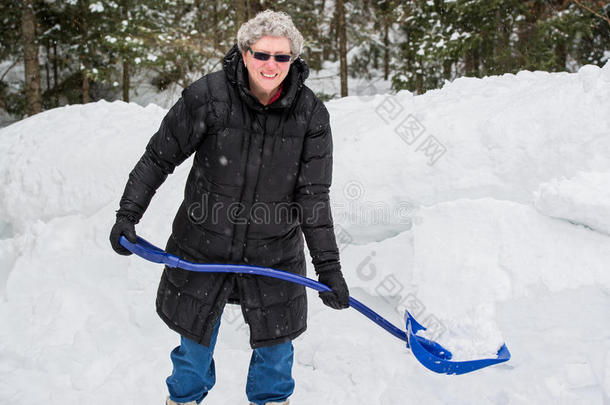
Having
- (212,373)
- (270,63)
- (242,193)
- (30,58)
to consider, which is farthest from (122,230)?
(30,58)

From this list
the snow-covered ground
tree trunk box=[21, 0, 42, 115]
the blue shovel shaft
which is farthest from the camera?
tree trunk box=[21, 0, 42, 115]

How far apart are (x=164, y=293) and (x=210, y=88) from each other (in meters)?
1.01

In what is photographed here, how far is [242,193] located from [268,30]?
687 mm

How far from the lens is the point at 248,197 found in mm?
2053

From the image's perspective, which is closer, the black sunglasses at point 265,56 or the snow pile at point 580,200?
the black sunglasses at point 265,56

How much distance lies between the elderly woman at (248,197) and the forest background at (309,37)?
7.92 m

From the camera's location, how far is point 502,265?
3133 mm

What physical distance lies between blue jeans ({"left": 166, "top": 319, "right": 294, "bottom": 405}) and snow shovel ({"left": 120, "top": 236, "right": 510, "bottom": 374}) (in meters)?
0.37

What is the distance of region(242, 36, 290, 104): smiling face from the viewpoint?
1.90 meters

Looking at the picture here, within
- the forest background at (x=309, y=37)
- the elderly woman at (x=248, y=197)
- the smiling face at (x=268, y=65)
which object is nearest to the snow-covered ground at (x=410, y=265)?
the elderly woman at (x=248, y=197)

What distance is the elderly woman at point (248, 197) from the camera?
6.47 ft

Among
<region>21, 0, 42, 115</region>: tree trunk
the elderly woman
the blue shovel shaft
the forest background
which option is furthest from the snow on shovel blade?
<region>21, 0, 42, 115</region>: tree trunk

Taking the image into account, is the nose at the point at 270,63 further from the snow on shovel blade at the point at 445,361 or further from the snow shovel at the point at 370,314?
the snow on shovel blade at the point at 445,361

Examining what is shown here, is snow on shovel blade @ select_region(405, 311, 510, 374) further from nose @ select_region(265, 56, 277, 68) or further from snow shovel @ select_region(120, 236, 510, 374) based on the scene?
nose @ select_region(265, 56, 277, 68)
